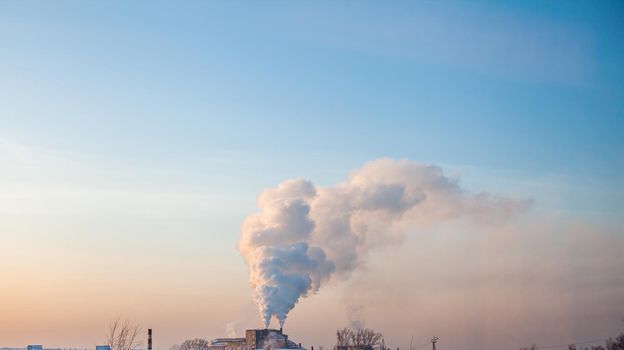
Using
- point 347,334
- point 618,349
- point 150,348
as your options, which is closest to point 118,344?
point 150,348

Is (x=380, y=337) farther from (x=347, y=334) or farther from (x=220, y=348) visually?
(x=220, y=348)

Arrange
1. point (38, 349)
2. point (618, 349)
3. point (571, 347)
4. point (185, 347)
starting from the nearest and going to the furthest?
1. point (38, 349)
2. point (618, 349)
3. point (571, 347)
4. point (185, 347)

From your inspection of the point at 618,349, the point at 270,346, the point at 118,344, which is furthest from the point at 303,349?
the point at 618,349

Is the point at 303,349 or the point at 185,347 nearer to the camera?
the point at 303,349

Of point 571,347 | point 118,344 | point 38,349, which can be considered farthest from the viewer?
point 571,347

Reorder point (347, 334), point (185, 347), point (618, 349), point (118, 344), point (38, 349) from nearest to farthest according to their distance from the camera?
1. point (118, 344)
2. point (38, 349)
3. point (618, 349)
4. point (347, 334)
5. point (185, 347)

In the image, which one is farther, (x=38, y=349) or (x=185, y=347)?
(x=185, y=347)

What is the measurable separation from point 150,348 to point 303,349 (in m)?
25.9

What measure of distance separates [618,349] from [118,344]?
89.0 metres

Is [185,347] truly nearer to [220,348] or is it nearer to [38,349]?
[220,348]

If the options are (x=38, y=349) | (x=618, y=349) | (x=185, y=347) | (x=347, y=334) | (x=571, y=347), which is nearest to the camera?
(x=38, y=349)

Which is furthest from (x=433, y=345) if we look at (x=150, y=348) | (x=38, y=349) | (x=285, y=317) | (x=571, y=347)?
(x=38, y=349)

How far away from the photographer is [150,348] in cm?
13338

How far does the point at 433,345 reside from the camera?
162 metres
